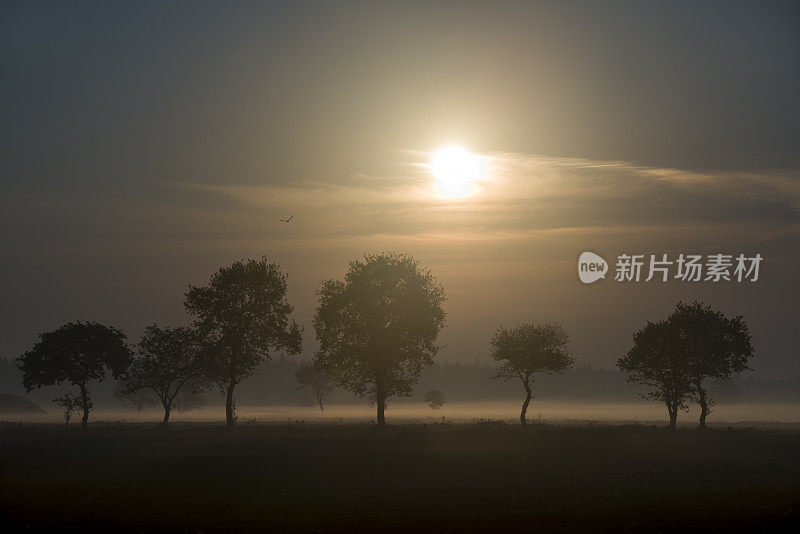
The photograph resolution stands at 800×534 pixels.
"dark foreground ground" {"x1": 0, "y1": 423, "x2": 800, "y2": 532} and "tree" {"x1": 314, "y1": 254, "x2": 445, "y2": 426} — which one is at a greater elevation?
"tree" {"x1": 314, "y1": 254, "x2": 445, "y2": 426}

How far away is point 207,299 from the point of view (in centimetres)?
10106

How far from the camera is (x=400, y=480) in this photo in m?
55.8

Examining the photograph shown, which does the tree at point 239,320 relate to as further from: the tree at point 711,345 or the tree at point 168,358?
the tree at point 711,345

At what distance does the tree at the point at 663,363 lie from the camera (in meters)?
106

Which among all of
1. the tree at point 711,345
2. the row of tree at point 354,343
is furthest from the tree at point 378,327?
the tree at point 711,345

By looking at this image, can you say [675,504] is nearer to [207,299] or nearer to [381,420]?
[381,420]

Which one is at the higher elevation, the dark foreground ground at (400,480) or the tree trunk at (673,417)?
the tree trunk at (673,417)

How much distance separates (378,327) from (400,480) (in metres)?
42.2

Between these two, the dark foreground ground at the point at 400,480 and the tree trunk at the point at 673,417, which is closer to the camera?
the dark foreground ground at the point at 400,480

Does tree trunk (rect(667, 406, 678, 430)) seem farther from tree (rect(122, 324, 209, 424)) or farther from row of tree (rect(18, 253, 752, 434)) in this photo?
tree (rect(122, 324, 209, 424))

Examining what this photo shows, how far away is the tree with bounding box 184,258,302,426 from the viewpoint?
100 meters

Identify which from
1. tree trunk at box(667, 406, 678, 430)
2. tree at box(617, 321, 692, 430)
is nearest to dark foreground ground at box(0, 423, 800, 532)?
tree trunk at box(667, 406, 678, 430)

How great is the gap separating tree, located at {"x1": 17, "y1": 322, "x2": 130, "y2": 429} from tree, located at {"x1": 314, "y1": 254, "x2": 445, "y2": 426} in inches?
1240

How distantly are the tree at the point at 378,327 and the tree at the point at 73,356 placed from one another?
31.5 metres
